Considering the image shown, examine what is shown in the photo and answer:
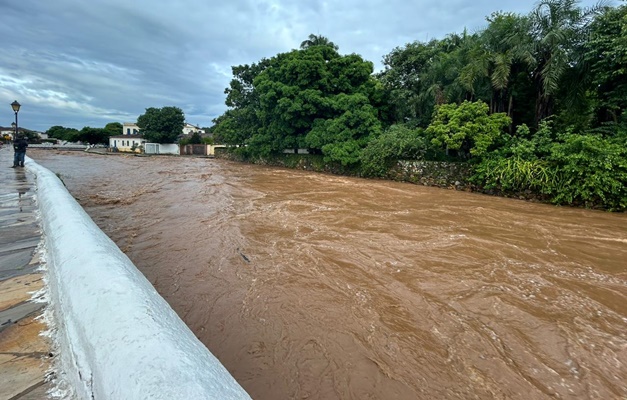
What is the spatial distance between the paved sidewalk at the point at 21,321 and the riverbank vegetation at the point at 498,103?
1156 cm

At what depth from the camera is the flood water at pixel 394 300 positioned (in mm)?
2051

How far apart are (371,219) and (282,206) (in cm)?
239

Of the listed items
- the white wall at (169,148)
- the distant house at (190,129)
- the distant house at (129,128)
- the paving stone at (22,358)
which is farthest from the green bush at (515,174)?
the distant house at (129,128)

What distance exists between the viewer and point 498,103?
513 inches

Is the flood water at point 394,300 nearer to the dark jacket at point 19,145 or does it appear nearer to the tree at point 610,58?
the tree at point 610,58

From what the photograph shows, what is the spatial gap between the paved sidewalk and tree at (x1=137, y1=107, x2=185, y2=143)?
44.4m

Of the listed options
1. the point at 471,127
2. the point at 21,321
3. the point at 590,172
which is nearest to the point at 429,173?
the point at 471,127

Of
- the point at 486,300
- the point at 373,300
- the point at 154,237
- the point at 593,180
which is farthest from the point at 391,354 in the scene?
the point at 593,180

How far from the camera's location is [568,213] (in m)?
7.90

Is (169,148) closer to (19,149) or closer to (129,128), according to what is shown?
(129,128)

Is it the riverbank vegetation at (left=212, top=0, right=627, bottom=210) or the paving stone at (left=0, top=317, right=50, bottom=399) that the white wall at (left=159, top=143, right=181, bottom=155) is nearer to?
the riverbank vegetation at (left=212, top=0, right=627, bottom=210)

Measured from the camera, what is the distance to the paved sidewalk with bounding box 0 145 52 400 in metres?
1.13

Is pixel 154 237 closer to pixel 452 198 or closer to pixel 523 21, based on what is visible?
pixel 452 198

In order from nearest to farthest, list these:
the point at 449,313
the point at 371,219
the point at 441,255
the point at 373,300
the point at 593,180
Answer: the point at 449,313, the point at 373,300, the point at 441,255, the point at 371,219, the point at 593,180
